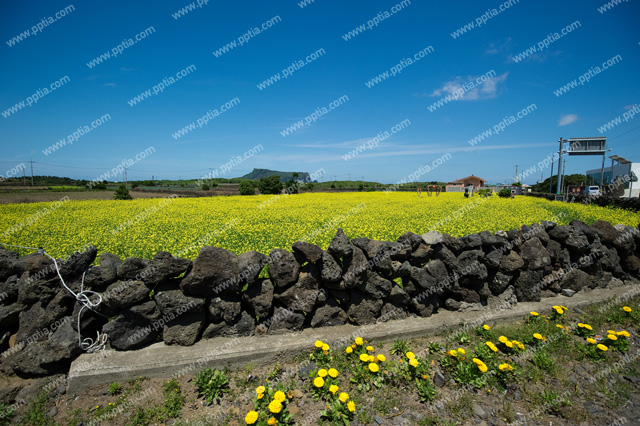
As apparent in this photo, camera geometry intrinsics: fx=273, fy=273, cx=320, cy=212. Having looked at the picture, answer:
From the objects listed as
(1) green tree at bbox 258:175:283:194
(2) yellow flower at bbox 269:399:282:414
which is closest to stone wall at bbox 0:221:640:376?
(2) yellow flower at bbox 269:399:282:414

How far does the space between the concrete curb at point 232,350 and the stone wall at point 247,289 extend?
0.54ft

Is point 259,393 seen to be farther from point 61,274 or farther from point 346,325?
point 61,274

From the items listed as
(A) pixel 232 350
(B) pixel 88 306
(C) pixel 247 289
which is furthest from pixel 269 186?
(A) pixel 232 350

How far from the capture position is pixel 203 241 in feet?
35.2

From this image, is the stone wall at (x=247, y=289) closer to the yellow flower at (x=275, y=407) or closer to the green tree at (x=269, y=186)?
the yellow flower at (x=275, y=407)

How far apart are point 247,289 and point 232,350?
0.90 metres

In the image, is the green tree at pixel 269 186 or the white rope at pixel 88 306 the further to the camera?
the green tree at pixel 269 186

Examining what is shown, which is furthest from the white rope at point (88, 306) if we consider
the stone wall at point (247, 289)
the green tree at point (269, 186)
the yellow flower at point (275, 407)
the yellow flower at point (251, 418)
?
the green tree at point (269, 186)

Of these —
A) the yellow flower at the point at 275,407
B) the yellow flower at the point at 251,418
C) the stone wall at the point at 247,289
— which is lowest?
the yellow flower at the point at 251,418

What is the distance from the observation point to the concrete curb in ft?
11.8

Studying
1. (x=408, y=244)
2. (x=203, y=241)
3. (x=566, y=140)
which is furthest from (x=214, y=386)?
(x=566, y=140)

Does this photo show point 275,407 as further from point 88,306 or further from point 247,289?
point 88,306

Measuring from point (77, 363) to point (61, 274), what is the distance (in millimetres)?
1269

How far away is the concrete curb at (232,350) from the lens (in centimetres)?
360
